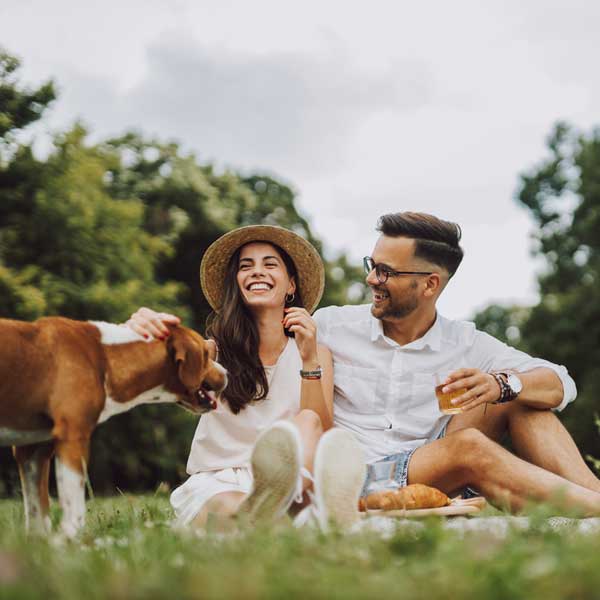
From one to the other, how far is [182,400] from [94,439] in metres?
Answer: 12.8

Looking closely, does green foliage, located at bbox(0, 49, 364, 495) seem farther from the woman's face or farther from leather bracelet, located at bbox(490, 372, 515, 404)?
leather bracelet, located at bbox(490, 372, 515, 404)

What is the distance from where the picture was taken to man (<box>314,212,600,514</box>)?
4.17 meters

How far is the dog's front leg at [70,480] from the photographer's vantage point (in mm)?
3076

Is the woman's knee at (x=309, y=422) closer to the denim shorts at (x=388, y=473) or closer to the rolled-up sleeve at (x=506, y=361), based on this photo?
the denim shorts at (x=388, y=473)

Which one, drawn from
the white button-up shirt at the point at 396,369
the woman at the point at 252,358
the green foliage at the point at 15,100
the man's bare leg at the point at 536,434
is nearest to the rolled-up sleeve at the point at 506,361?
the white button-up shirt at the point at 396,369


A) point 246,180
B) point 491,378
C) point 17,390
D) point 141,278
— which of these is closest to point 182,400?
point 17,390

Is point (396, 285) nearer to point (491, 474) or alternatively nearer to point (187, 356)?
point (491, 474)

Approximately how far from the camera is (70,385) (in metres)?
3.15

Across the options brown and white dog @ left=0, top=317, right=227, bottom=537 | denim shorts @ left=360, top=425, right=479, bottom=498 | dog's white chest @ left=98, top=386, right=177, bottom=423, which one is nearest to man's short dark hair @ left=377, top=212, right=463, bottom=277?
denim shorts @ left=360, top=425, right=479, bottom=498

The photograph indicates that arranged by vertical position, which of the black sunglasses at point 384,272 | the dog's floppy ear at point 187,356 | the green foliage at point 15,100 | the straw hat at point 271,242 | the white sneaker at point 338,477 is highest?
the green foliage at point 15,100

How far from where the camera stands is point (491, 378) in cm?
428

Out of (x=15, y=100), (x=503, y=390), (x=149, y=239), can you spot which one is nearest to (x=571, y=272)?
(x=149, y=239)

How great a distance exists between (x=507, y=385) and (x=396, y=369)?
0.77 m

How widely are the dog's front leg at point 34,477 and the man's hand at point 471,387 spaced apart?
1983 mm
